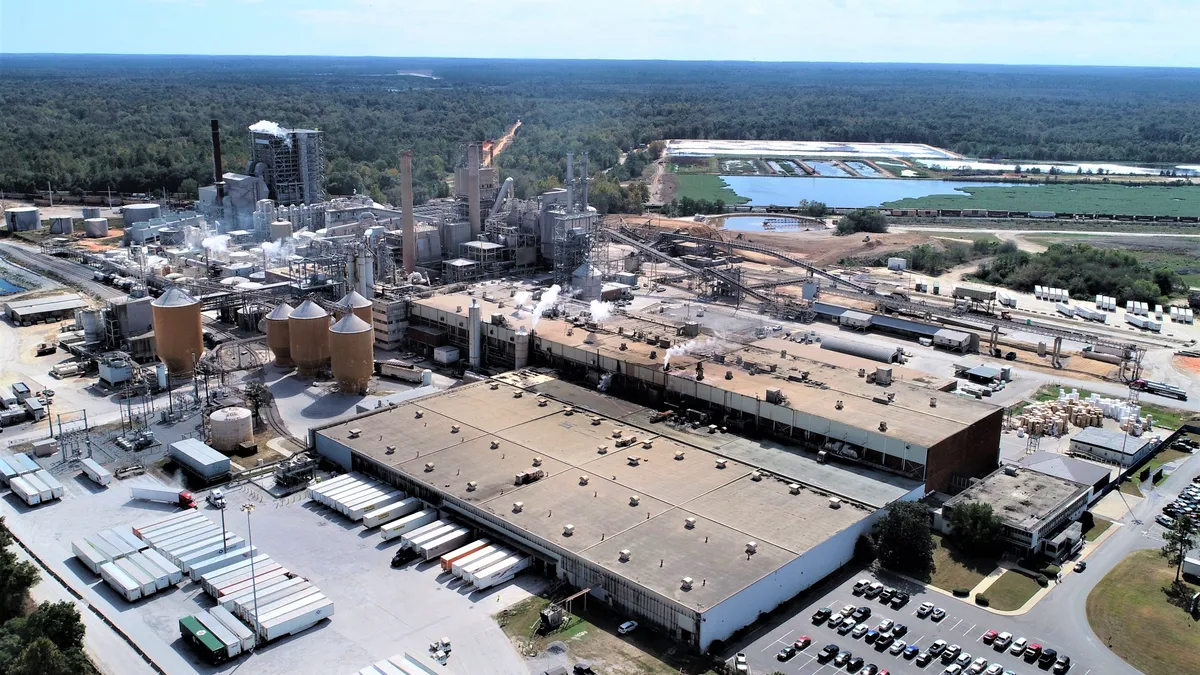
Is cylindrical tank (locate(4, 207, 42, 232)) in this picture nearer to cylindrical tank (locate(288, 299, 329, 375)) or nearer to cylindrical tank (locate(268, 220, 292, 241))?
cylindrical tank (locate(268, 220, 292, 241))

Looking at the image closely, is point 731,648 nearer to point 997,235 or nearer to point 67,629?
point 67,629

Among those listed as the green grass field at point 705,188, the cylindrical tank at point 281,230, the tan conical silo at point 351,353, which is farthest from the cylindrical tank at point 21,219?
the green grass field at point 705,188

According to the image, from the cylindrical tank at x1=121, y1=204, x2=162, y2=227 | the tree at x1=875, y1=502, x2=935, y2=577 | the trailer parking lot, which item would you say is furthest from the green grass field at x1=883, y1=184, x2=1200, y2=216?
the trailer parking lot

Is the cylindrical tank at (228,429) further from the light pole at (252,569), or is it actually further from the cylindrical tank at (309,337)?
the cylindrical tank at (309,337)

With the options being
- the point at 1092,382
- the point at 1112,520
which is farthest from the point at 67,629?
the point at 1092,382

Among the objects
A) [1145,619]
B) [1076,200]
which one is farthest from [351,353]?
[1076,200]

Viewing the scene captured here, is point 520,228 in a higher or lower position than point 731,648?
higher
